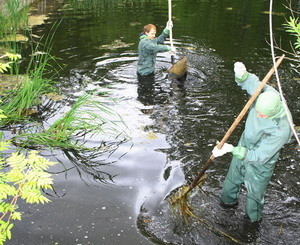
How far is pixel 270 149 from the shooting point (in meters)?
3.10

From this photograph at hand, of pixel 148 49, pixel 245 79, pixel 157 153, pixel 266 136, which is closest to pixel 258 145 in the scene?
pixel 266 136

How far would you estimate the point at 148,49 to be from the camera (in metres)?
6.87

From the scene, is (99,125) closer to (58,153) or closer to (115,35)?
(58,153)

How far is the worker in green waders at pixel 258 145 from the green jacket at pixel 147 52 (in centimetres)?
356

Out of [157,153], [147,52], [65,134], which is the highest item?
[147,52]

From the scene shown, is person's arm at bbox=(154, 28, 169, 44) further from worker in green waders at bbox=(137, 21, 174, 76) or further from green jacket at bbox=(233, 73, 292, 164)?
green jacket at bbox=(233, 73, 292, 164)

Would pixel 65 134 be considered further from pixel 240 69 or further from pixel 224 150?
pixel 240 69

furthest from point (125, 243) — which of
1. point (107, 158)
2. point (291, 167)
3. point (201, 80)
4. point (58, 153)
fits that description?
point (201, 80)

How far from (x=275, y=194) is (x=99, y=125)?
2580mm

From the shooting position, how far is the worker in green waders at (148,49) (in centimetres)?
684

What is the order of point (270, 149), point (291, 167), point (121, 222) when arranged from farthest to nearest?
point (291, 167)
point (121, 222)
point (270, 149)

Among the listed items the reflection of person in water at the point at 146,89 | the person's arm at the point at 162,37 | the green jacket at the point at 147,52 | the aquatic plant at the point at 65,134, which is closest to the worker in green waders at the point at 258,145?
the aquatic plant at the point at 65,134

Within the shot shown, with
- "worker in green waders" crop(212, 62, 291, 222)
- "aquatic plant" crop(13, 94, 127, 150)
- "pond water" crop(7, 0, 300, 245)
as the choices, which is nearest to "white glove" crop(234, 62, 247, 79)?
"worker in green waders" crop(212, 62, 291, 222)

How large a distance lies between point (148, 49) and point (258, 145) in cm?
408
